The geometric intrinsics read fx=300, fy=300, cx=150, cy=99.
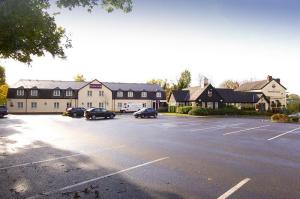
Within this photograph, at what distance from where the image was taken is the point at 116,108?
72312 millimetres

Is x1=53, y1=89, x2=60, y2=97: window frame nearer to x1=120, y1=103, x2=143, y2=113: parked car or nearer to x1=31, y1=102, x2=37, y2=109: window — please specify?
x1=31, y1=102, x2=37, y2=109: window

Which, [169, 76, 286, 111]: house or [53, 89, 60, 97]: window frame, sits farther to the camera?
[53, 89, 60, 97]: window frame

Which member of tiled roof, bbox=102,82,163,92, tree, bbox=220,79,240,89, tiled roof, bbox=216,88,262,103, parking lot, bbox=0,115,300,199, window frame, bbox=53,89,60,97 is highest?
tree, bbox=220,79,240,89

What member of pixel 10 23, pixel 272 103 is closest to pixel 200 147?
pixel 10 23

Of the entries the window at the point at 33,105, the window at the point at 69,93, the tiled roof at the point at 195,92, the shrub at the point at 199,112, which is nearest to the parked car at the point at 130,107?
the window at the point at 69,93

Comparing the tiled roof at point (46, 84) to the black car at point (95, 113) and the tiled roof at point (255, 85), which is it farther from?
the tiled roof at point (255, 85)

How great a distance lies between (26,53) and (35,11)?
546 centimetres

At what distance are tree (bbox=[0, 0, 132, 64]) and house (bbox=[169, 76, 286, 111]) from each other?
46484mm

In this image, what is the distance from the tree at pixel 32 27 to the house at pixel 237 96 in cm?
4648

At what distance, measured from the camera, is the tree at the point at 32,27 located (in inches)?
515

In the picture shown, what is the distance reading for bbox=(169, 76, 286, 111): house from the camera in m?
64.2

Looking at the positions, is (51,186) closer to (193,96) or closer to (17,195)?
(17,195)

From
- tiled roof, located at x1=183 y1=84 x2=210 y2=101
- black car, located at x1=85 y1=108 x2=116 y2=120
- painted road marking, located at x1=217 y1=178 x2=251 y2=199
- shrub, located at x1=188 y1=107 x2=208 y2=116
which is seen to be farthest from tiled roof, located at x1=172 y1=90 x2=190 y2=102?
painted road marking, located at x1=217 y1=178 x2=251 y2=199

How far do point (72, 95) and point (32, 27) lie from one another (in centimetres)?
5472
